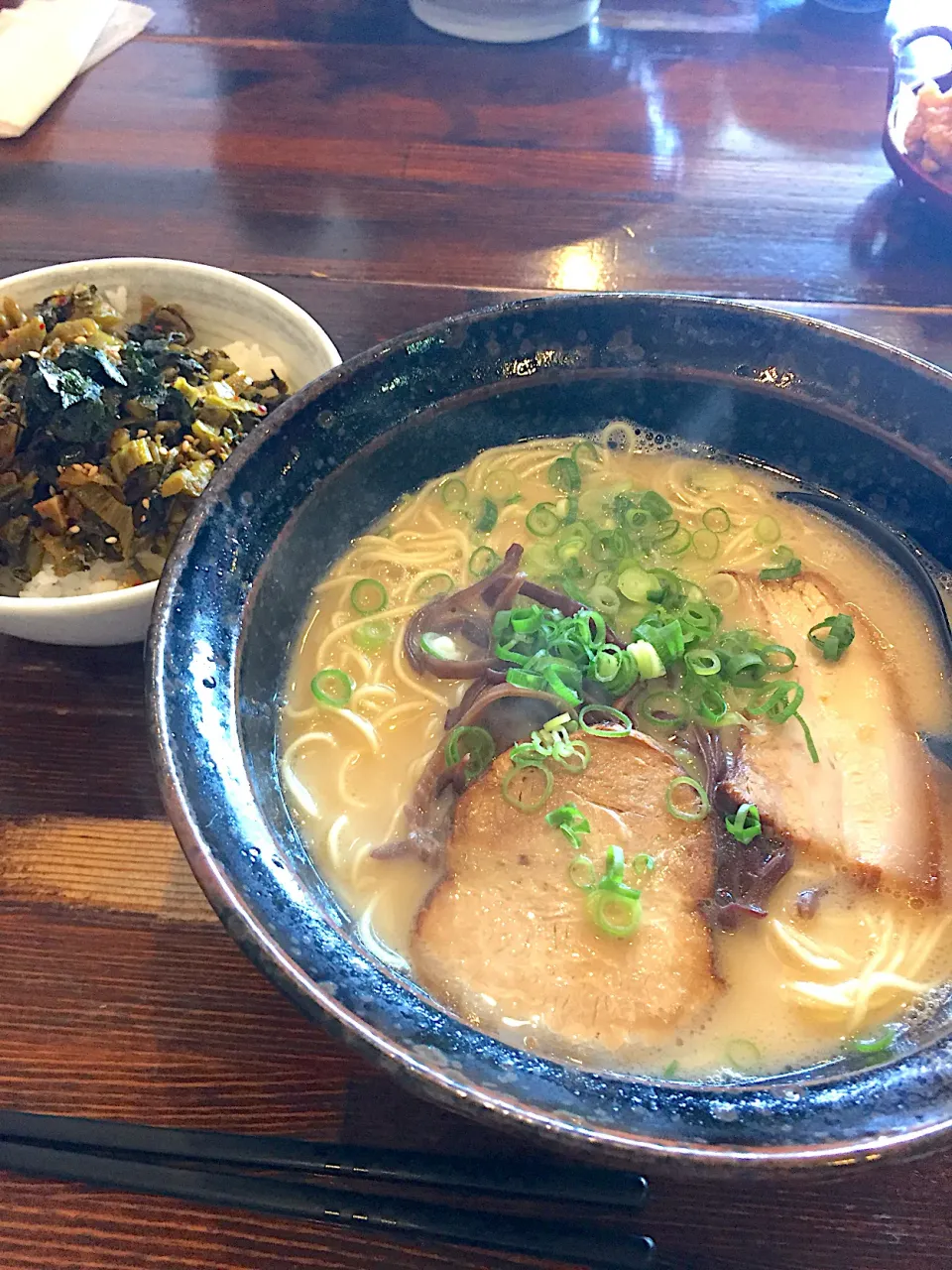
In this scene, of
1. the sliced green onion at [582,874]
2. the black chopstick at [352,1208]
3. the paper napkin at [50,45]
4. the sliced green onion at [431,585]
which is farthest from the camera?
the paper napkin at [50,45]

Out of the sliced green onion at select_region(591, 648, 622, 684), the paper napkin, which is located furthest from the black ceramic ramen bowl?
the paper napkin

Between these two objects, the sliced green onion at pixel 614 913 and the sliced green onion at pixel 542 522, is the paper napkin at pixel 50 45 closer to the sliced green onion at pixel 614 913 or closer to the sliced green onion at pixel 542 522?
the sliced green onion at pixel 542 522

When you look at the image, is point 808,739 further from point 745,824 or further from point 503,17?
point 503,17

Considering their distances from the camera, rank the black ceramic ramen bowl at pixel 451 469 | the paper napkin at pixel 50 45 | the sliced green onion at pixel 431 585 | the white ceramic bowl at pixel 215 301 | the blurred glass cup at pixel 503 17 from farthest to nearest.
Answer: the blurred glass cup at pixel 503 17
the paper napkin at pixel 50 45
the white ceramic bowl at pixel 215 301
the sliced green onion at pixel 431 585
the black ceramic ramen bowl at pixel 451 469

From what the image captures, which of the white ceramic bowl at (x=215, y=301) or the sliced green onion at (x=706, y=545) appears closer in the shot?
the sliced green onion at (x=706, y=545)

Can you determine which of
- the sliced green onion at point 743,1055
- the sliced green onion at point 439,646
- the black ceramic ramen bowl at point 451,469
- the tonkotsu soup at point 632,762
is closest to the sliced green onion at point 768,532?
the tonkotsu soup at point 632,762

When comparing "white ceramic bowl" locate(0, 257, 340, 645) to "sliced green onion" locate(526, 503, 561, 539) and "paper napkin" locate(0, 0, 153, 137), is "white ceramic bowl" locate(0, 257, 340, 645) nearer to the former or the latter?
"sliced green onion" locate(526, 503, 561, 539)

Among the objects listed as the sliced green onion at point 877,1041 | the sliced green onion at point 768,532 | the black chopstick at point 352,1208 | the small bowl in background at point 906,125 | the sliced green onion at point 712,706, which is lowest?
the black chopstick at point 352,1208
